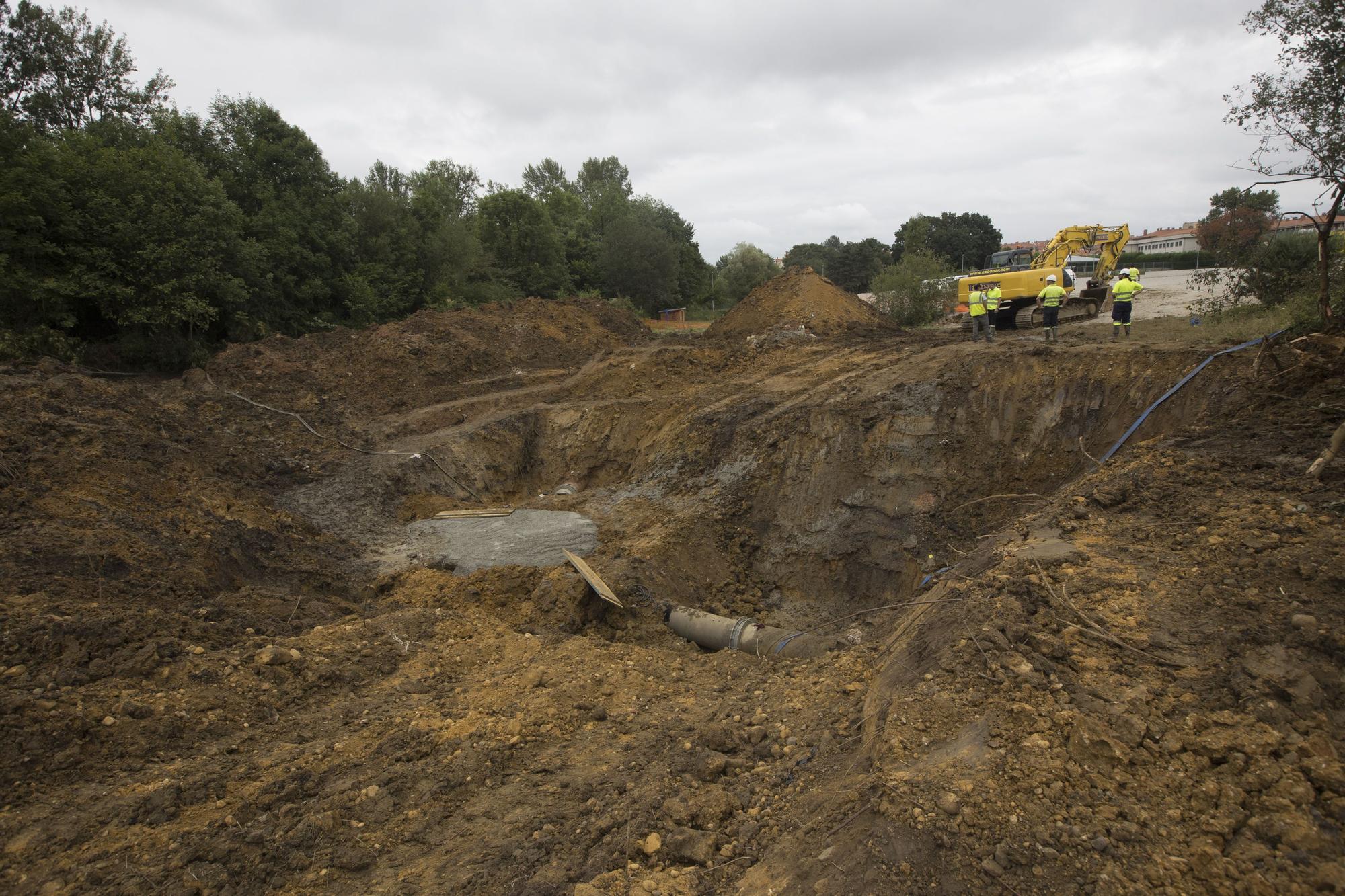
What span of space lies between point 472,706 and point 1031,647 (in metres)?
4.67

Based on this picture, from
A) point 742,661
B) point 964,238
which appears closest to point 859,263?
point 964,238

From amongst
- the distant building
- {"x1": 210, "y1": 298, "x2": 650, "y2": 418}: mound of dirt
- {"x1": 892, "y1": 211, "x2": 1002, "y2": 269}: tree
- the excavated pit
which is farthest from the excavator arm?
the distant building

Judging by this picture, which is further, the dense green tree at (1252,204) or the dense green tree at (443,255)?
→ the dense green tree at (443,255)

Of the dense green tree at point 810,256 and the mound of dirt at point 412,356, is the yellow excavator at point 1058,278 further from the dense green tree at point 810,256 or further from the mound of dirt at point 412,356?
the dense green tree at point 810,256

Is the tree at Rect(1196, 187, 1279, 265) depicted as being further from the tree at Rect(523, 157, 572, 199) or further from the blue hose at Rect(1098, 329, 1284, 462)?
the tree at Rect(523, 157, 572, 199)

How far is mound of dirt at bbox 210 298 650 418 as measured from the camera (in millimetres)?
17703

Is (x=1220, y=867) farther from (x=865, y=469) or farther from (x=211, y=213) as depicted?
(x=211, y=213)

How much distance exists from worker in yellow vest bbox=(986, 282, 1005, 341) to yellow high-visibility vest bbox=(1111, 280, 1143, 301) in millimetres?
2421

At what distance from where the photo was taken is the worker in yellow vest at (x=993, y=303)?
15.5 metres

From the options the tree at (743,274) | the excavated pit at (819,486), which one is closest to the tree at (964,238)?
the tree at (743,274)

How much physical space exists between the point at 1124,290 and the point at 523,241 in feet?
100

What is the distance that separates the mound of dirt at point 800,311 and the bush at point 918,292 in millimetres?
1407

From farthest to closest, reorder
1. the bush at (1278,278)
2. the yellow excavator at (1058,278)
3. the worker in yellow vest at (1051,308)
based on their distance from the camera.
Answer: the yellow excavator at (1058,278)
the worker in yellow vest at (1051,308)
the bush at (1278,278)

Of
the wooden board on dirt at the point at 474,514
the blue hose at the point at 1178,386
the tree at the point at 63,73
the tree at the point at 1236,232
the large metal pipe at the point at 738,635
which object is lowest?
the large metal pipe at the point at 738,635
